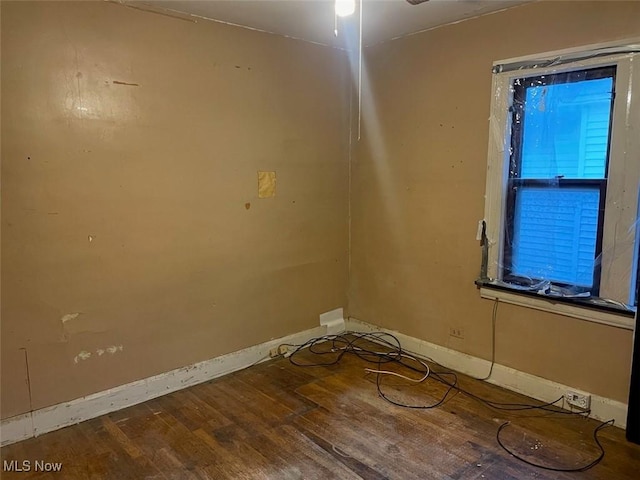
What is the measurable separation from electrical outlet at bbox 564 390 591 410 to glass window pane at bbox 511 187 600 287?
66 cm

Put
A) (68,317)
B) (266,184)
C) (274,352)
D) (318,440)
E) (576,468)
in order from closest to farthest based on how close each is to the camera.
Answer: (576,468), (318,440), (68,317), (266,184), (274,352)

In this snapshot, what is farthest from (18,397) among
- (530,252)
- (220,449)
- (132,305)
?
(530,252)

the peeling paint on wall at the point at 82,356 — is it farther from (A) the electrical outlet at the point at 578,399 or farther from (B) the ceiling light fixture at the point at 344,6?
(A) the electrical outlet at the point at 578,399

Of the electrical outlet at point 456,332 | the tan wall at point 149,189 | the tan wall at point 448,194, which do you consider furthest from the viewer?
the electrical outlet at point 456,332

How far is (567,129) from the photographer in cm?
267

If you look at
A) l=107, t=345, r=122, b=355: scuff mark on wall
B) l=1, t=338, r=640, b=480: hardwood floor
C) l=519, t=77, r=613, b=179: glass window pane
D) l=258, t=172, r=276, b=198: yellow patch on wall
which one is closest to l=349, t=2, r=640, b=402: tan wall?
l=519, t=77, r=613, b=179: glass window pane

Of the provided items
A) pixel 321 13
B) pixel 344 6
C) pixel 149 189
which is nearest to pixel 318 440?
pixel 149 189

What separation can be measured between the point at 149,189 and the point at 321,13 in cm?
158

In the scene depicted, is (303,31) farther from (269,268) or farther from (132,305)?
(132,305)

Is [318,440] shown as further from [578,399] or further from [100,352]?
[578,399]

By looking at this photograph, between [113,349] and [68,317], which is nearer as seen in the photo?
[68,317]

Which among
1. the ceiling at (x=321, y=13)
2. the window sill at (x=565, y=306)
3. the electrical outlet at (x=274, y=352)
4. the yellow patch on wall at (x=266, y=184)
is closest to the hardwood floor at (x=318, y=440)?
the electrical outlet at (x=274, y=352)

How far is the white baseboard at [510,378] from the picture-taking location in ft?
8.56

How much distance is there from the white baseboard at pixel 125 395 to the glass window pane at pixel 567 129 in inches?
89.4
